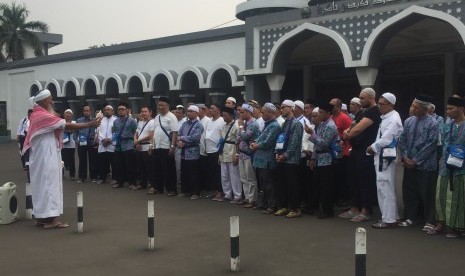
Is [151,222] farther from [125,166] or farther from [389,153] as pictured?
[125,166]

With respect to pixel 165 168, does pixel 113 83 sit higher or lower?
higher

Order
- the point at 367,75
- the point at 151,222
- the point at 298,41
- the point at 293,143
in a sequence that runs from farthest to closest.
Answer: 1. the point at 298,41
2. the point at 367,75
3. the point at 293,143
4. the point at 151,222

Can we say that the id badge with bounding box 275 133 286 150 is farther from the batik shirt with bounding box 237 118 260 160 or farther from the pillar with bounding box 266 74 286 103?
the pillar with bounding box 266 74 286 103

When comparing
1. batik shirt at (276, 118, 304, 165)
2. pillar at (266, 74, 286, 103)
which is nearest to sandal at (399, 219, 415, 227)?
batik shirt at (276, 118, 304, 165)

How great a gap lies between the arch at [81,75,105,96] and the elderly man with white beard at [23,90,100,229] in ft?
55.9

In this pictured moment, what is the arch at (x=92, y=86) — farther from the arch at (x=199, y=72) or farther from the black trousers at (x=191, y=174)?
the black trousers at (x=191, y=174)

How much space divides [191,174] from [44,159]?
9.96 ft

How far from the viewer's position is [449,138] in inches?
231

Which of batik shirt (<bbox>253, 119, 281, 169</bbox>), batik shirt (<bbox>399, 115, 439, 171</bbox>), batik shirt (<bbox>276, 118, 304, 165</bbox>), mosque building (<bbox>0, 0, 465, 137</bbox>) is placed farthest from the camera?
mosque building (<bbox>0, 0, 465, 137</bbox>)

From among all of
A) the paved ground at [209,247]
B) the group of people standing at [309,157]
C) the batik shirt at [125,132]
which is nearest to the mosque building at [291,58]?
the group of people standing at [309,157]

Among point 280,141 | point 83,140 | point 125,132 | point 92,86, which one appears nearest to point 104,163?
point 83,140

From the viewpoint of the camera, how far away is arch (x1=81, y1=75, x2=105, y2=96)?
914 inches

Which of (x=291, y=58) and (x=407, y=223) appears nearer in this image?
(x=407, y=223)

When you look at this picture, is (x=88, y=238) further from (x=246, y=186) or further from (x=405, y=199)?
(x=405, y=199)
